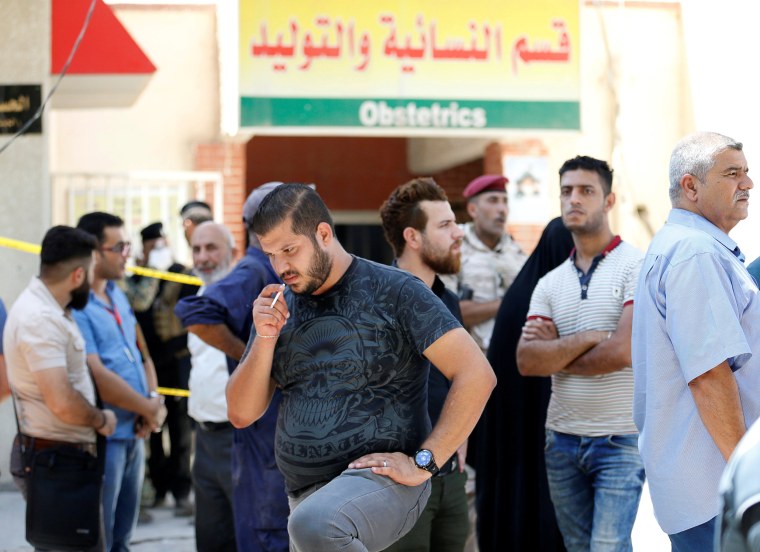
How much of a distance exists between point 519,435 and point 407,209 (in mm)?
1379

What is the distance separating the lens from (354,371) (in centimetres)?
333

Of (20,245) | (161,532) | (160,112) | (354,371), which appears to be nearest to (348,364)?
(354,371)

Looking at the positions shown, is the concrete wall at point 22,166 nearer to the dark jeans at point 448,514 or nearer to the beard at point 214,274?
the beard at point 214,274

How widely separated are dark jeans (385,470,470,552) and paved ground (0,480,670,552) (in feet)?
8.28

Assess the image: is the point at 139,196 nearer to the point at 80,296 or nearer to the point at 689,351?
the point at 80,296

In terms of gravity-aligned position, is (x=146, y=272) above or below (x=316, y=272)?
above

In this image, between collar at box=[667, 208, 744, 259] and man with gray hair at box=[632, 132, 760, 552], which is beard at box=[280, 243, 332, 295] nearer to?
man with gray hair at box=[632, 132, 760, 552]

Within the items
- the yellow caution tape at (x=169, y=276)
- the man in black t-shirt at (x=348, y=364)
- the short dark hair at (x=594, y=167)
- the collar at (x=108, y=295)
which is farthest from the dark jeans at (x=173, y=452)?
the man in black t-shirt at (x=348, y=364)

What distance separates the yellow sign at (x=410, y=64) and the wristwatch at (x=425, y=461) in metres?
7.57

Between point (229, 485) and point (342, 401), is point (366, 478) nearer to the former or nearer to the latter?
point (342, 401)

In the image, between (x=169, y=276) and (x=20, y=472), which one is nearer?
(x=20, y=472)

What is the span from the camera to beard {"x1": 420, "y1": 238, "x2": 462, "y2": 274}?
475cm

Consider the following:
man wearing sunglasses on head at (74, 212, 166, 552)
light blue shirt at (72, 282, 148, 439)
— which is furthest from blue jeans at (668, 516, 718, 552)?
light blue shirt at (72, 282, 148, 439)

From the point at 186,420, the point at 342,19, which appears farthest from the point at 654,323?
the point at 342,19
